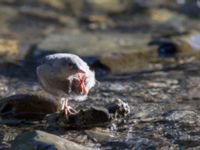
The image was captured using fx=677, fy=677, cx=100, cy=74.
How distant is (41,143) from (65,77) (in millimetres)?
1073

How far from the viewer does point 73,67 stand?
238 inches

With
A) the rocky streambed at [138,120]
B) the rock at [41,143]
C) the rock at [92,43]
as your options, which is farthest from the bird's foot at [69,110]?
the rock at [92,43]

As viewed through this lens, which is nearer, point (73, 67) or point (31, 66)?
point (73, 67)

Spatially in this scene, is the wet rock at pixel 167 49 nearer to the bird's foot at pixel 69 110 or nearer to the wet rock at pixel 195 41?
the wet rock at pixel 195 41

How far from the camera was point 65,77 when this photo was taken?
6.15 meters

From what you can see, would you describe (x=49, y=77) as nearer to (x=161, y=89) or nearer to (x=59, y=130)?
(x=59, y=130)

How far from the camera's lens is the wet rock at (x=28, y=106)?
6488 mm

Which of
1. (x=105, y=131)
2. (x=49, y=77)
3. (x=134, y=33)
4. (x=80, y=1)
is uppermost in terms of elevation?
(x=80, y=1)

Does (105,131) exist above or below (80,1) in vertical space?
below

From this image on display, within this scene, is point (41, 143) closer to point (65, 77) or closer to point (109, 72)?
point (65, 77)

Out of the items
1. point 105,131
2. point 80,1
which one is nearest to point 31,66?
point 105,131

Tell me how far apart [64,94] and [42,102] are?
349 millimetres

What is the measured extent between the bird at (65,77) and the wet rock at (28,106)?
0.68 feet

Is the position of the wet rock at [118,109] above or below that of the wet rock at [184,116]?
above
